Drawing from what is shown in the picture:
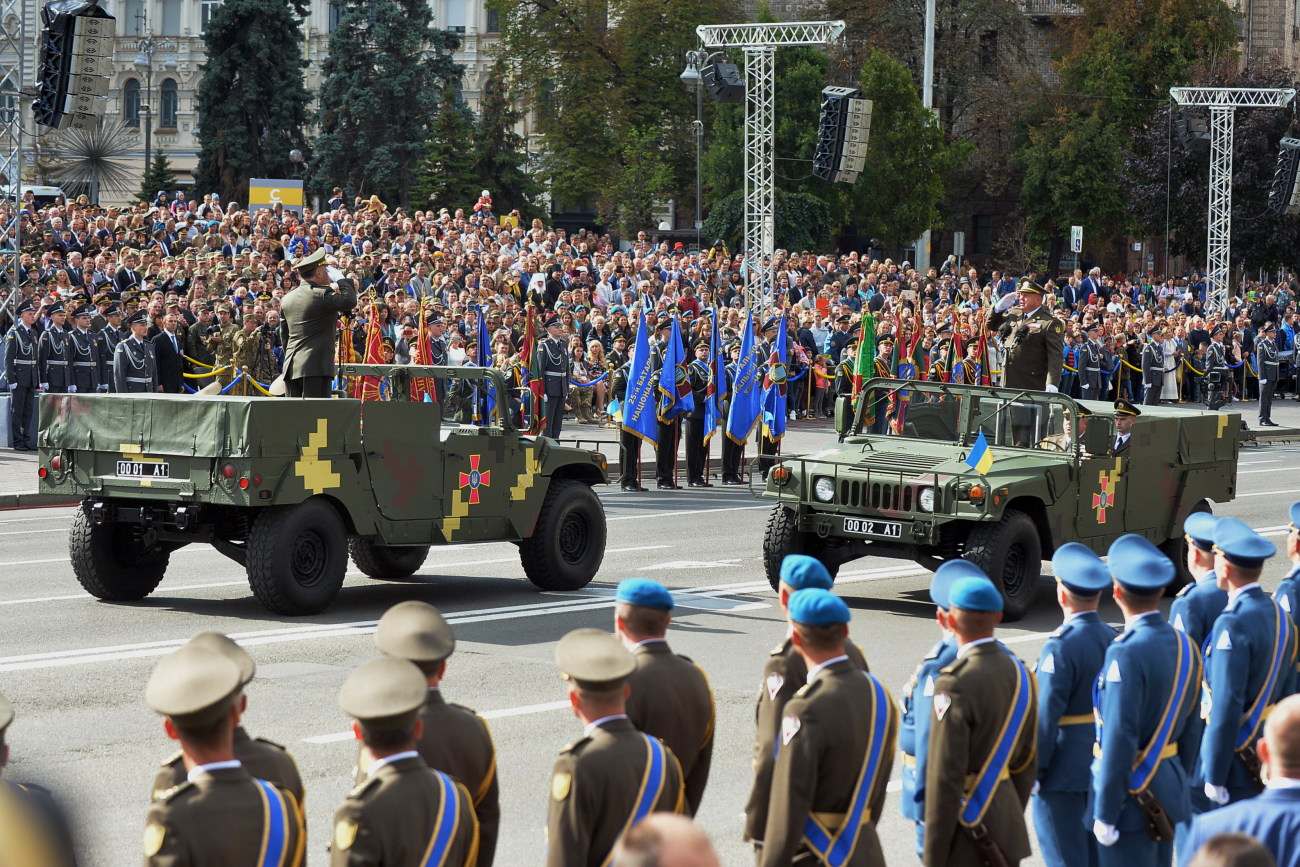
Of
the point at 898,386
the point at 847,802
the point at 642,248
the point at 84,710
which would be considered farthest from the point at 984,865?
the point at 642,248

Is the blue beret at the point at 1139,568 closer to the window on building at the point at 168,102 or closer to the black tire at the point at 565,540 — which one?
the black tire at the point at 565,540

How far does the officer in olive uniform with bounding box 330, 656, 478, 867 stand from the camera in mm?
4746

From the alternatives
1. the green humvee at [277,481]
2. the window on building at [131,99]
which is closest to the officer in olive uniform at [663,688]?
the green humvee at [277,481]

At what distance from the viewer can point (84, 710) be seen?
10.5 metres

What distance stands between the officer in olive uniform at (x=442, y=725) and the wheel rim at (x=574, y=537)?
9507mm

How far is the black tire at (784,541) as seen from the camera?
47.3 ft

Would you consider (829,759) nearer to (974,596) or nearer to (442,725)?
(974,596)

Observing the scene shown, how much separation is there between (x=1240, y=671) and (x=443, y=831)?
3901 mm

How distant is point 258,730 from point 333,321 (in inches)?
208

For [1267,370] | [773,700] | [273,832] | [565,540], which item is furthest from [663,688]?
[1267,370]

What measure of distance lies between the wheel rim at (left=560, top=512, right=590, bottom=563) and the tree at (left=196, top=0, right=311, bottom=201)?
164 ft

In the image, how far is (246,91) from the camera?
62875mm

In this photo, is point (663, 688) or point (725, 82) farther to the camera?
point (725, 82)

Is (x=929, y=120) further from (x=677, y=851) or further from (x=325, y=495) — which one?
(x=677, y=851)
